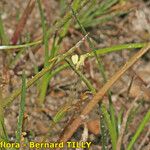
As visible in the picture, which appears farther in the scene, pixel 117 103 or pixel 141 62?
pixel 141 62

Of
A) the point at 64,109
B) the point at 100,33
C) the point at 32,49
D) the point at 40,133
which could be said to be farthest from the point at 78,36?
the point at 64,109

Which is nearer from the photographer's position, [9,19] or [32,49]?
[32,49]

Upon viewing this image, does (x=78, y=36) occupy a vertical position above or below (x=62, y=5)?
below

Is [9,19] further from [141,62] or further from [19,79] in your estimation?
[141,62]

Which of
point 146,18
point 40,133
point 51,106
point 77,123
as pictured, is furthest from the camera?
point 146,18

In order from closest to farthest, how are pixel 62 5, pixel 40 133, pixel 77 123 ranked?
pixel 77 123, pixel 40 133, pixel 62 5

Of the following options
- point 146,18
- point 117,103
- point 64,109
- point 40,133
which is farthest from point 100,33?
point 64,109

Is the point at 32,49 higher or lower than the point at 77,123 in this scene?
higher

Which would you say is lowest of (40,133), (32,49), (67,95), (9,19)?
(40,133)

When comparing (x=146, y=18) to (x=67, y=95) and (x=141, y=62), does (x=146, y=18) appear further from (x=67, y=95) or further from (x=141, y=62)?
(x=67, y=95)
